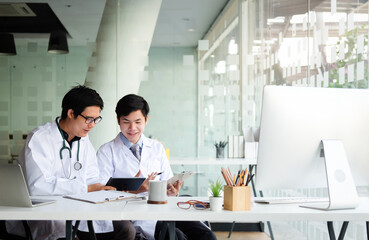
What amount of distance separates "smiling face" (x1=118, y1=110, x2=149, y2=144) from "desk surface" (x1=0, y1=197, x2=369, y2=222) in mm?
947

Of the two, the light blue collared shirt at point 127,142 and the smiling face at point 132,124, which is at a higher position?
the smiling face at point 132,124

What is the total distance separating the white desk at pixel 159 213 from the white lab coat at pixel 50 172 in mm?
305

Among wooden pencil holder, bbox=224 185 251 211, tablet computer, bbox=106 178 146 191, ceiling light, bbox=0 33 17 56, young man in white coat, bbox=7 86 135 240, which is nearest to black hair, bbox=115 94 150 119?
young man in white coat, bbox=7 86 135 240

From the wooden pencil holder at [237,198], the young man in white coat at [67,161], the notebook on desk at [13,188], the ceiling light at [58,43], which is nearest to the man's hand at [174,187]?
the young man in white coat at [67,161]

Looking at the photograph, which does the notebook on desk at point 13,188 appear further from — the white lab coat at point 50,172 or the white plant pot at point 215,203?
the white plant pot at point 215,203

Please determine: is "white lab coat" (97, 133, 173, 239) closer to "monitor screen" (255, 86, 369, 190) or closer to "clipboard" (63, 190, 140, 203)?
"clipboard" (63, 190, 140, 203)

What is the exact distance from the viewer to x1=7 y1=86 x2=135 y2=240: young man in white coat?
2.37 m

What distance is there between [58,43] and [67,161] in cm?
361

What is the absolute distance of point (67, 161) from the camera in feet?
8.62

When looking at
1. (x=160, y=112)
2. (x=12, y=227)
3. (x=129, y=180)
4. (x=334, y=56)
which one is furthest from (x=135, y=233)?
(x=160, y=112)

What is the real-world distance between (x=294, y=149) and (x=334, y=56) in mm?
1645

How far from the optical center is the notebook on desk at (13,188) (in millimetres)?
1943

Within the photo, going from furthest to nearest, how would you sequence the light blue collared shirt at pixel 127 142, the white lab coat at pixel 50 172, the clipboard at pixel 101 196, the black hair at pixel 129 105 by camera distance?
the light blue collared shirt at pixel 127 142, the black hair at pixel 129 105, the white lab coat at pixel 50 172, the clipboard at pixel 101 196

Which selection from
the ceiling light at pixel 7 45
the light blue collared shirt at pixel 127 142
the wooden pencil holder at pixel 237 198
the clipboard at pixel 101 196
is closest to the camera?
the wooden pencil holder at pixel 237 198
